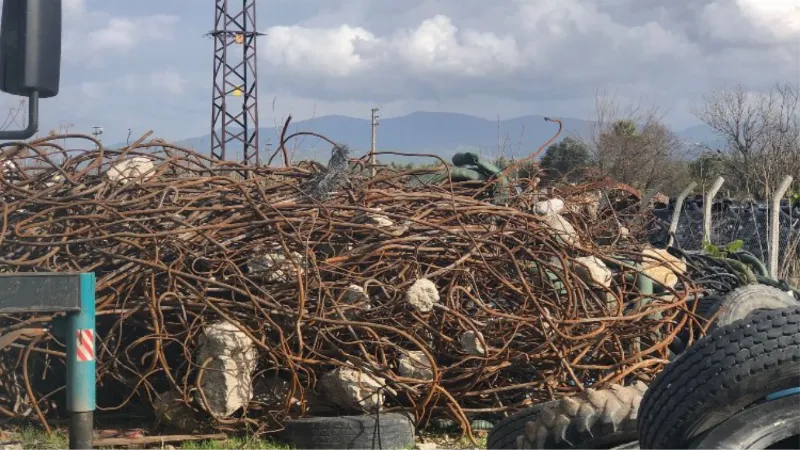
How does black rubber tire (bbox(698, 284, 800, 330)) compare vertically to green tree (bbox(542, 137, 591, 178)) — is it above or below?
below

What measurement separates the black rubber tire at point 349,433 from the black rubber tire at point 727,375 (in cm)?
236

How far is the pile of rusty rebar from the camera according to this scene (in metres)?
5.69

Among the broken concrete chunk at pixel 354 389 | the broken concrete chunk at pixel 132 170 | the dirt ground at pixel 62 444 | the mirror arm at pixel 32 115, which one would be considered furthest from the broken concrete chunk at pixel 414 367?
the mirror arm at pixel 32 115

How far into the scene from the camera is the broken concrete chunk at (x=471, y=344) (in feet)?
19.0

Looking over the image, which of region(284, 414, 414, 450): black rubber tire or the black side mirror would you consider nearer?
the black side mirror

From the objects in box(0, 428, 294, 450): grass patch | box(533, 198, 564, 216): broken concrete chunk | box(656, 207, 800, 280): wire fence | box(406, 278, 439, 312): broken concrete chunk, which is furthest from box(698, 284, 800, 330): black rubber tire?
box(656, 207, 800, 280): wire fence

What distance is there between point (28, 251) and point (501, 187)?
368cm

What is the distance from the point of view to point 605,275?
650 centimetres

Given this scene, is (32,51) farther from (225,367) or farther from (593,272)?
(593,272)

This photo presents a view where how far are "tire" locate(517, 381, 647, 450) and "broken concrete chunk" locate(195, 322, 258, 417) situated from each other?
82.1 inches

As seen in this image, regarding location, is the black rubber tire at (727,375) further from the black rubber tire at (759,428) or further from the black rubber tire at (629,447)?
the black rubber tire at (629,447)

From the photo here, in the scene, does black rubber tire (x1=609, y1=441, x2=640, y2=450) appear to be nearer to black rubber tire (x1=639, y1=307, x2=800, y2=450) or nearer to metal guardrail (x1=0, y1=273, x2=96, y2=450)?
black rubber tire (x1=639, y1=307, x2=800, y2=450)

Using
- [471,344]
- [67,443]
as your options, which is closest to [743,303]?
[471,344]

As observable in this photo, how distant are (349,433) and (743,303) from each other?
11.3 ft
